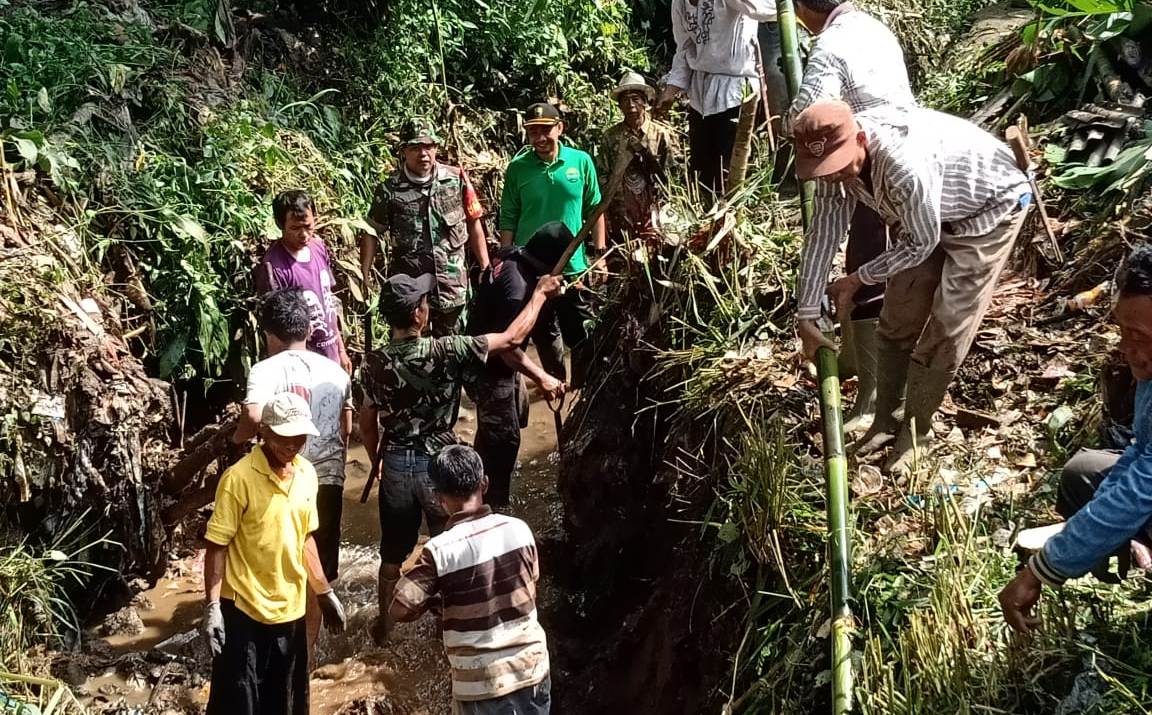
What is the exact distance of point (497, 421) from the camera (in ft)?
17.7

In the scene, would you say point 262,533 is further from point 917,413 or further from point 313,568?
point 917,413

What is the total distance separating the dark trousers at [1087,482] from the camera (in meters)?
3.12

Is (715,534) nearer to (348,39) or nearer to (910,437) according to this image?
(910,437)

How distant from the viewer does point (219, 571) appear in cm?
393

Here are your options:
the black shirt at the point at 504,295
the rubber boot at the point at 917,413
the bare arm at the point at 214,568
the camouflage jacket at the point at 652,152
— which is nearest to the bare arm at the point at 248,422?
the bare arm at the point at 214,568

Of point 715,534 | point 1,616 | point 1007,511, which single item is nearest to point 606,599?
point 715,534

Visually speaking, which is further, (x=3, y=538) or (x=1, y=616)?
(x=3, y=538)

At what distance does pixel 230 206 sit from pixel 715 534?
3.73 meters

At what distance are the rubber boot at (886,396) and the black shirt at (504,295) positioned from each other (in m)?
1.83

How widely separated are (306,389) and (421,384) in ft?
1.67

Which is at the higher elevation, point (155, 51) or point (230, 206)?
point (155, 51)

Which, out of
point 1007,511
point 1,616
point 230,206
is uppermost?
point 230,206

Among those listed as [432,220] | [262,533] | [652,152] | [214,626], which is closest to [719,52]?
[652,152]

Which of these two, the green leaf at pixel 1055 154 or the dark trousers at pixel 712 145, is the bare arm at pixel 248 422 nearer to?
the dark trousers at pixel 712 145
